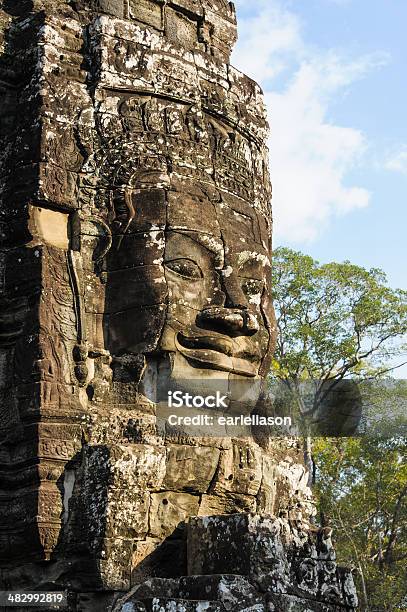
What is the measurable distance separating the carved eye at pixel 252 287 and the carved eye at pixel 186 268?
0.51m

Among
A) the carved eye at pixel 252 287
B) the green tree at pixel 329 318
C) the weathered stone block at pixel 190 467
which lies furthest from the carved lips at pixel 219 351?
the green tree at pixel 329 318

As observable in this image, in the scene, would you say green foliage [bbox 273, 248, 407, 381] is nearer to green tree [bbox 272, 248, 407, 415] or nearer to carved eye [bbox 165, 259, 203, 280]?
green tree [bbox 272, 248, 407, 415]

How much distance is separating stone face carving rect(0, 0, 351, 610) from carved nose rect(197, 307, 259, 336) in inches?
0.6

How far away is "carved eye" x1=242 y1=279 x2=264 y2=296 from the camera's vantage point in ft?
28.0

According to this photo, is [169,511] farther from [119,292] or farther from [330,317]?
[330,317]

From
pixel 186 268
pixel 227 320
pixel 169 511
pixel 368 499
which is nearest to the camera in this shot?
pixel 169 511

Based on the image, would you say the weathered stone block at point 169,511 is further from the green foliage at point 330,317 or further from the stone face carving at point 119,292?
the green foliage at point 330,317

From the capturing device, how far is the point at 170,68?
8.62m

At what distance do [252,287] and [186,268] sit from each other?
73cm

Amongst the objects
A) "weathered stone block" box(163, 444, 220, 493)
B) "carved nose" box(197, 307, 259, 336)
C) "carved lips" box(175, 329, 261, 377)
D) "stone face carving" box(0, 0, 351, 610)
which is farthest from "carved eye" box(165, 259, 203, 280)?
"weathered stone block" box(163, 444, 220, 493)

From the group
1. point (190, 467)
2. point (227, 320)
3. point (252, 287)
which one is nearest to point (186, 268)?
point (227, 320)

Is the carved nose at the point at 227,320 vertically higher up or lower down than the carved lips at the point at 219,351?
higher up

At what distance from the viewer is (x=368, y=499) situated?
70.5 ft

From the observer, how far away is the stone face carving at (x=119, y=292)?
→ 719cm
